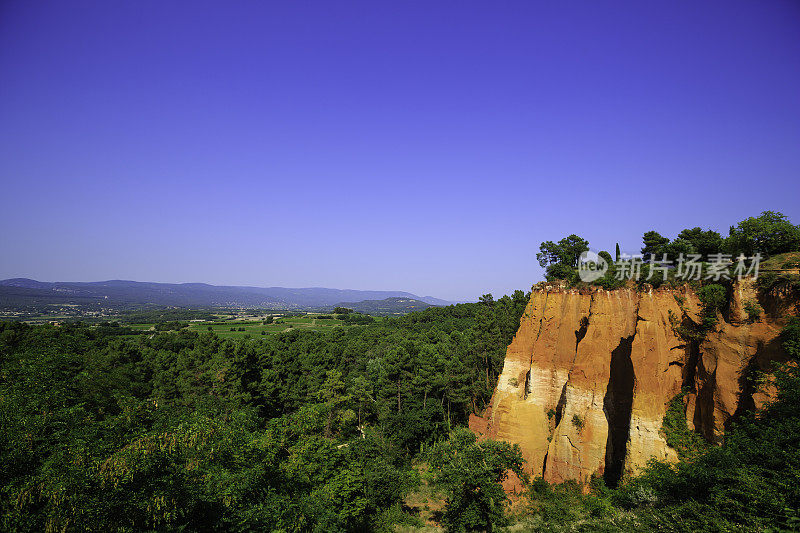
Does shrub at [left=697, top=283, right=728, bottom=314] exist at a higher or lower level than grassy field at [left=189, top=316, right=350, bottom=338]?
higher

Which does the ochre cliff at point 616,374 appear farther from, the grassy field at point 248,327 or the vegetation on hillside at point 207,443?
the grassy field at point 248,327

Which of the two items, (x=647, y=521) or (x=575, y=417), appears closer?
(x=647, y=521)

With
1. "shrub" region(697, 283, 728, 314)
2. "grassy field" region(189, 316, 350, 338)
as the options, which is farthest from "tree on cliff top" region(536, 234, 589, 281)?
"grassy field" region(189, 316, 350, 338)

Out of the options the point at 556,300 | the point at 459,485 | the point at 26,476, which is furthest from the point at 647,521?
the point at 26,476

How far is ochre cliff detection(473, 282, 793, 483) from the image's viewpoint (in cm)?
1565

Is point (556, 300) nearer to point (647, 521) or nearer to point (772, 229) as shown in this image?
point (772, 229)

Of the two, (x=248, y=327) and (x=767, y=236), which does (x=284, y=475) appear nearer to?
(x=767, y=236)

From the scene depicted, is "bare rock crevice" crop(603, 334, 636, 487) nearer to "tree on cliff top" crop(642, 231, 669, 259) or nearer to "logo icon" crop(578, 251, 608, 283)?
"logo icon" crop(578, 251, 608, 283)

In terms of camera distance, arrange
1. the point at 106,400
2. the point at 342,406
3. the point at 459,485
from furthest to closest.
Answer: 1. the point at 342,406
2. the point at 106,400
3. the point at 459,485

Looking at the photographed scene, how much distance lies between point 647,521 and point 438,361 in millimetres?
30489

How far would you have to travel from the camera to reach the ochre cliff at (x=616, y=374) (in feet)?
51.3

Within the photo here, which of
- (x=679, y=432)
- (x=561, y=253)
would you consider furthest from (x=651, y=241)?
(x=679, y=432)

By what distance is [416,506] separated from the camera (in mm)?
26766
